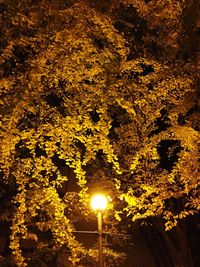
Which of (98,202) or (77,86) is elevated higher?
(77,86)

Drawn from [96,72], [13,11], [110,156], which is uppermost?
[13,11]

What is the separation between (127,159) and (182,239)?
10.6 ft

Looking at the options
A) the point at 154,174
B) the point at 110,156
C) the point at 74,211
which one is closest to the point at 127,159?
the point at 154,174

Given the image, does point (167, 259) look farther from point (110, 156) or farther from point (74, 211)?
point (110, 156)

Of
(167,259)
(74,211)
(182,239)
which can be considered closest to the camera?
(74,211)

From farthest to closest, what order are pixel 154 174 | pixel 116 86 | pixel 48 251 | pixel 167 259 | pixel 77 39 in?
pixel 167 259 → pixel 48 251 → pixel 154 174 → pixel 116 86 → pixel 77 39

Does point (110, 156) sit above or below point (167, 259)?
below

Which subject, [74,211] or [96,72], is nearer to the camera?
[96,72]

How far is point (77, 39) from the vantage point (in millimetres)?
6191

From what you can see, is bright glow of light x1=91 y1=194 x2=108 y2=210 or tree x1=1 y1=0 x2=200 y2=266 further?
bright glow of light x1=91 y1=194 x2=108 y2=210

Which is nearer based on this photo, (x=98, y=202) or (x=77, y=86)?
(x=77, y=86)

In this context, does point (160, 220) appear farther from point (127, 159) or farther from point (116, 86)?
point (116, 86)

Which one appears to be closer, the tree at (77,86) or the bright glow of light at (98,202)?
the tree at (77,86)

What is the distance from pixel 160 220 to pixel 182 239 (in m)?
0.88
